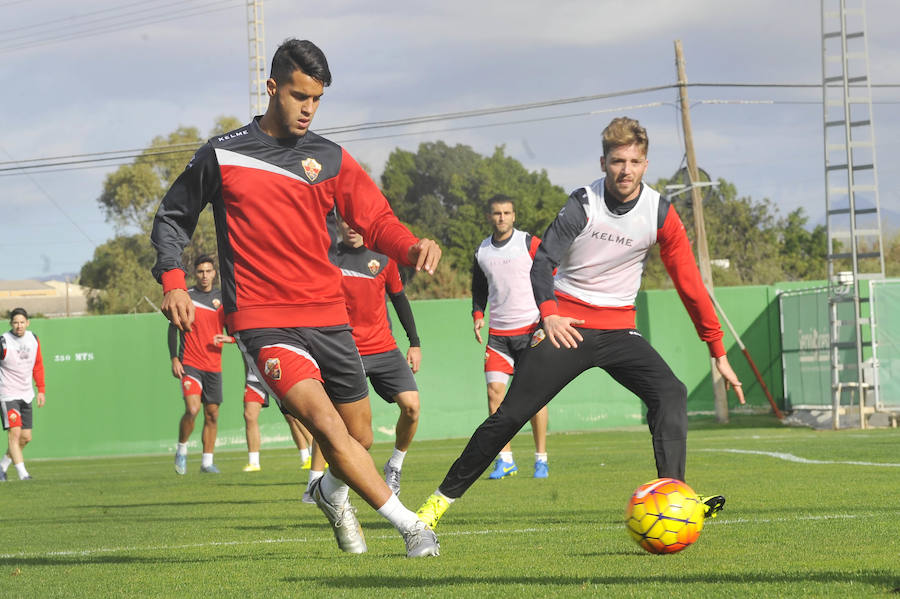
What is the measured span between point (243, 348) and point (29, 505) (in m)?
6.36

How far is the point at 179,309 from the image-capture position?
17.0 feet

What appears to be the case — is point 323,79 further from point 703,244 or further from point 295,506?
point 703,244

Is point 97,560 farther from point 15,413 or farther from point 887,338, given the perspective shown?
point 887,338

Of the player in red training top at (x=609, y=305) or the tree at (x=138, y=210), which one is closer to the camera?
the player in red training top at (x=609, y=305)

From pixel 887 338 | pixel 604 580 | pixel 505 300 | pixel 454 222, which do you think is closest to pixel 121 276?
pixel 454 222

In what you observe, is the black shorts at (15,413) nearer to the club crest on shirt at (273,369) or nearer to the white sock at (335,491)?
the white sock at (335,491)

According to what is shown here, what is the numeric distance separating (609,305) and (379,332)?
3130 millimetres

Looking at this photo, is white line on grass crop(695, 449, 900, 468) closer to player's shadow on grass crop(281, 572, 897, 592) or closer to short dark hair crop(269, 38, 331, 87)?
player's shadow on grass crop(281, 572, 897, 592)

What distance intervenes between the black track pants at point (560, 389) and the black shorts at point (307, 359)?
85 centimetres

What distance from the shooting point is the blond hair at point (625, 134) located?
643cm

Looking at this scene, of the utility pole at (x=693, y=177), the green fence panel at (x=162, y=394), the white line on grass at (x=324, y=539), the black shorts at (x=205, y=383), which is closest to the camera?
the white line on grass at (x=324, y=539)

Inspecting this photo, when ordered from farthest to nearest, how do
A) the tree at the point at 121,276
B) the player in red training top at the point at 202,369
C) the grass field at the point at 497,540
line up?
the tree at the point at 121,276 < the player in red training top at the point at 202,369 < the grass field at the point at 497,540

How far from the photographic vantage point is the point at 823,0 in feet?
75.6

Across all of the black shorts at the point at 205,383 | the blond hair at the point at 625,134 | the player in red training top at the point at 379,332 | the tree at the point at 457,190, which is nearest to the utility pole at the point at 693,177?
the black shorts at the point at 205,383
